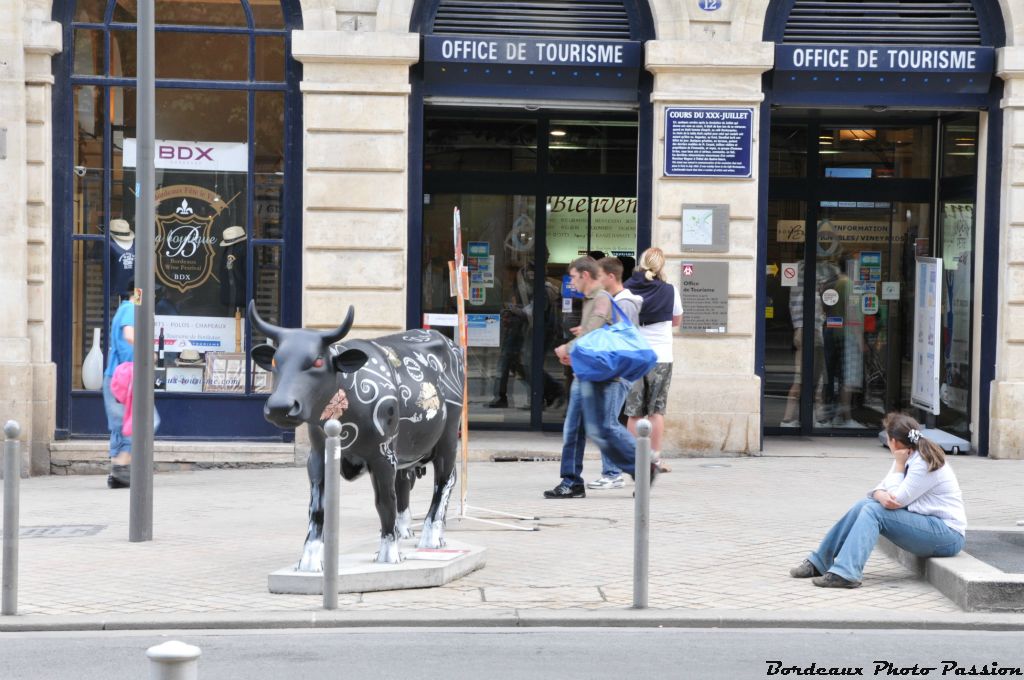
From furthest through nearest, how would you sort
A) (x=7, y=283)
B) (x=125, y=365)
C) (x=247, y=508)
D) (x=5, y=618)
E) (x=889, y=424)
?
(x=7, y=283)
(x=125, y=365)
(x=247, y=508)
(x=889, y=424)
(x=5, y=618)

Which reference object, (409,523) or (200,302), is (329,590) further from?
(200,302)

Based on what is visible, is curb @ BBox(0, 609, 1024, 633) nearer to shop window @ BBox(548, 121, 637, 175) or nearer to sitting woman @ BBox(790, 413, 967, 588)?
sitting woman @ BBox(790, 413, 967, 588)

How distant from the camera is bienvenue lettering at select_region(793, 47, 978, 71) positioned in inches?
567

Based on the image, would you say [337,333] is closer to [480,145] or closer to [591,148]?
[480,145]

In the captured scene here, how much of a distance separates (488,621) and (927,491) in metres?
2.76

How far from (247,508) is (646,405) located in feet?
11.7

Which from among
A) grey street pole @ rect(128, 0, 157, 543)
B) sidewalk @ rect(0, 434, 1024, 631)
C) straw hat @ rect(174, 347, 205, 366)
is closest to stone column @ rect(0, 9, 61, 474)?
sidewalk @ rect(0, 434, 1024, 631)

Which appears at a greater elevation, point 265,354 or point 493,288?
point 493,288

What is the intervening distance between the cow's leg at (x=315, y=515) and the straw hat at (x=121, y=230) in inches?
251

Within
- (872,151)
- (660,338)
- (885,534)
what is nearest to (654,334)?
(660,338)

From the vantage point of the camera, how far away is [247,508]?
39.2ft

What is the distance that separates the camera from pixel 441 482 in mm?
9469

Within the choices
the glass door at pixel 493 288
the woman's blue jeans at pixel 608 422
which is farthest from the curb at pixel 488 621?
the glass door at pixel 493 288

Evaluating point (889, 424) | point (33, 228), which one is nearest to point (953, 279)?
point (889, 424)
